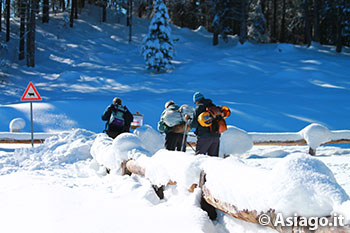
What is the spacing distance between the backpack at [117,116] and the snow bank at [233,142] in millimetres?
2658

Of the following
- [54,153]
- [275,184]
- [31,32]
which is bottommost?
[54,153]

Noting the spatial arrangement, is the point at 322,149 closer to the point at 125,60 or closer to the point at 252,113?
the point at 252,113

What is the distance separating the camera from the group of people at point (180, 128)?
6.21 meters

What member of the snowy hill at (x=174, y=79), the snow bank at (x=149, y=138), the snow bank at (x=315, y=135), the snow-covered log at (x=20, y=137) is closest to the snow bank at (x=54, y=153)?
the snow bank at (x=149, y=138)

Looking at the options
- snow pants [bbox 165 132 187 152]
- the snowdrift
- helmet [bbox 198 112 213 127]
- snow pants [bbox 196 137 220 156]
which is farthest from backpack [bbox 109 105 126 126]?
the snowdrift

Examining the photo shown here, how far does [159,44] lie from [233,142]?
65.1 feet

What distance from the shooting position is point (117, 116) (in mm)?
8203

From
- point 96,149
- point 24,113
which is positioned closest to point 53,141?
point 96,149

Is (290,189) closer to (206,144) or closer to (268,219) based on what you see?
(268,219)

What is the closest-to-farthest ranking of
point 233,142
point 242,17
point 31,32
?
point 233,142 < point 31,32 < point 242,17

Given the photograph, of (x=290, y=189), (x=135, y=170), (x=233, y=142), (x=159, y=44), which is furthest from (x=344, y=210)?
(x=159, y=44)

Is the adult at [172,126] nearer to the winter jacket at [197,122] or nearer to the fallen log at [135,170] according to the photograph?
the winter jacket at [197,122]

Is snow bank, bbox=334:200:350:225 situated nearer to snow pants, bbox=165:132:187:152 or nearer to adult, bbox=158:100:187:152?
adult, bbox=158:100:187:152

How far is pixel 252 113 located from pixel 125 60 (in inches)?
780
